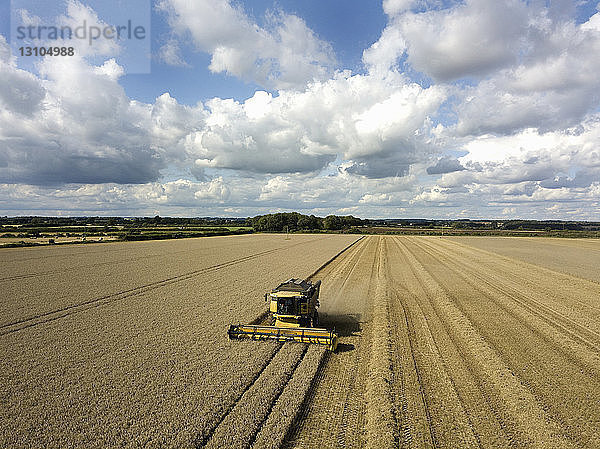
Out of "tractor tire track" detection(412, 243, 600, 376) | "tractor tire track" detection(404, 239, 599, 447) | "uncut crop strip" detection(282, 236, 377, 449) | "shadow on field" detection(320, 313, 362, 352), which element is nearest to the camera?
"uncut crop strip" detection(282, 236, 377, 449)

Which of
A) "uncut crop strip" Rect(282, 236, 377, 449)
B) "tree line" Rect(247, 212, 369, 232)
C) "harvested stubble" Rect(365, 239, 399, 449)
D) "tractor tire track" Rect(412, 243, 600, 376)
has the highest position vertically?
"tree line" Rect(247, 212, 369, 232)

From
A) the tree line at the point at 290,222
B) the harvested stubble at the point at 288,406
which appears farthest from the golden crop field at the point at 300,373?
the tree line at the point at 290,222

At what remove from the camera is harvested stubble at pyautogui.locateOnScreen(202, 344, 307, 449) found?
7.46 meters

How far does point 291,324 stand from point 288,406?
16.0 ft

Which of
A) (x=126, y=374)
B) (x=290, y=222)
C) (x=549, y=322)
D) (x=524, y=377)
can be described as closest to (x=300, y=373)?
(x=126, y=374)

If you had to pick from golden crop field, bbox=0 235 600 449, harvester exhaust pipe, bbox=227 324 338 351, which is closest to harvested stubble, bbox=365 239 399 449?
golden crop field, bbox=0 235 600 449

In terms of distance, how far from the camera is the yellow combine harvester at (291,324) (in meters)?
12.7

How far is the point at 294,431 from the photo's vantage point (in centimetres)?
786

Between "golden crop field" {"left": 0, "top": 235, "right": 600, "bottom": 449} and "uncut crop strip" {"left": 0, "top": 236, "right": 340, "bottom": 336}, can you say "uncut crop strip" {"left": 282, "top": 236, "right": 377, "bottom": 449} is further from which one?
"uncut crop strip" {"left": 0, "top": 236, "right": 340, "bottom": 336}

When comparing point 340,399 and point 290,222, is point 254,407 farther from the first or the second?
point 290,222

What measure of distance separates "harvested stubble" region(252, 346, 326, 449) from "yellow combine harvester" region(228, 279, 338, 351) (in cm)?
83

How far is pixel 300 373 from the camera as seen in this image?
1062 cm

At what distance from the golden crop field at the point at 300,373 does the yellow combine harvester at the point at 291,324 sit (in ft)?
1.50

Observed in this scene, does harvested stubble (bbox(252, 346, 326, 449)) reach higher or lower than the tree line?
lower
